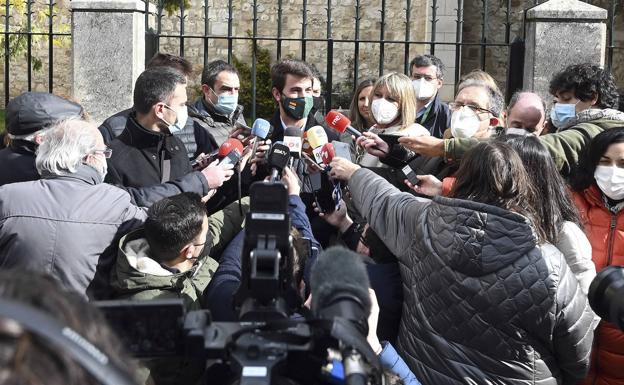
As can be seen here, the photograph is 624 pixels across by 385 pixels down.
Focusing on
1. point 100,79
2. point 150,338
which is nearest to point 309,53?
point 100,79

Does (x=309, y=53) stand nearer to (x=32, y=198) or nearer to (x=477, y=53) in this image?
(x=477, y=53)

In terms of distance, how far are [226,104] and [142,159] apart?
57.3 inches

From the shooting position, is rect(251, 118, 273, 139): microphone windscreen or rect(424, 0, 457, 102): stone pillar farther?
rect(424, 0, 457, 102): stone pillar

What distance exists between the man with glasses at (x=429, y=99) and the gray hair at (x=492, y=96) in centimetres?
78

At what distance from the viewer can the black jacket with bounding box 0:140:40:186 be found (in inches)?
154

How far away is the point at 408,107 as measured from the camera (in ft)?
16.3

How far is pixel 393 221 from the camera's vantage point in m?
3.55

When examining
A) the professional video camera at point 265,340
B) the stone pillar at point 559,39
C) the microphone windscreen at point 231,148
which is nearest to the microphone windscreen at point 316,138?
the microphone windscreen at point 231,148

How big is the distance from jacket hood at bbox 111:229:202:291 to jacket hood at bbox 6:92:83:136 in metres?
0.87

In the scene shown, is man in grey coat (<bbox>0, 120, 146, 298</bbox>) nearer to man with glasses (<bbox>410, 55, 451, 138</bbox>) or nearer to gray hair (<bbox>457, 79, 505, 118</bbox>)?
gray hair (<bbox>457, 79, 505, 118</bbox>)

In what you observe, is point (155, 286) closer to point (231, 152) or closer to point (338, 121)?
point (231, 152)

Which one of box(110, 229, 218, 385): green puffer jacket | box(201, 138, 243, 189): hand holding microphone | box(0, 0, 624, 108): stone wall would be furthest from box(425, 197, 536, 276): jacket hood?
box(0, 0, 624, 108): stone wall

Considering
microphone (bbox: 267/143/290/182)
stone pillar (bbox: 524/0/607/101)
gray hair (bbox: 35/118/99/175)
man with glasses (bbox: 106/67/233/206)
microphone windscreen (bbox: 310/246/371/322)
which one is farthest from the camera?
stone pillar (bbox: 524/0/607/101)

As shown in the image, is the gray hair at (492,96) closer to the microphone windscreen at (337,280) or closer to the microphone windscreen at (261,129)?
the microphone windscreen at (261,129)
